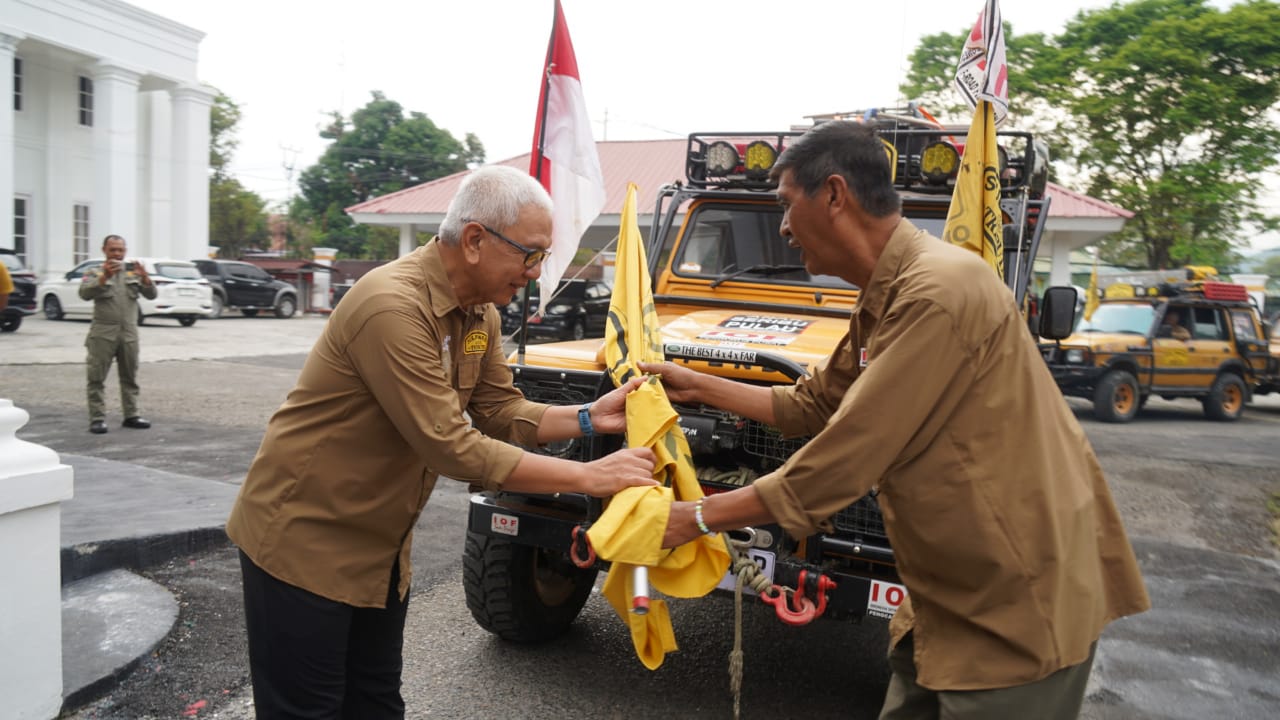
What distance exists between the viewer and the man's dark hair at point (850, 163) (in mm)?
2119

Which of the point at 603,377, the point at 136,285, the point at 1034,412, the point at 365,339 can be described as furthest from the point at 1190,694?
the point at 136,285

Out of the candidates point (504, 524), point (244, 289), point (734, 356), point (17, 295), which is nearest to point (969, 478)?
point (734, 356)

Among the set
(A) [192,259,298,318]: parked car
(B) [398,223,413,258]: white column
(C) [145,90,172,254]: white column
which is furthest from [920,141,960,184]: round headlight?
(C) [145,90,172,254]: white column

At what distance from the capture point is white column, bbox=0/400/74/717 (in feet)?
10.4

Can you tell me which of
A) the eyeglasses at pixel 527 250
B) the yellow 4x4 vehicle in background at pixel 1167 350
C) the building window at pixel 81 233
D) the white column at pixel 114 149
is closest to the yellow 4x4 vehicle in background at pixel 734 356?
the eyeglasses at pixel 527 250

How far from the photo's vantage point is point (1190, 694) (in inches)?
170

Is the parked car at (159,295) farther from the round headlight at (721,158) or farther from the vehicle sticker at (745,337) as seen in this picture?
the vehicle sticker at (745,337)

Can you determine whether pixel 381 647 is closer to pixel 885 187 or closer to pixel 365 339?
pixel 365 339

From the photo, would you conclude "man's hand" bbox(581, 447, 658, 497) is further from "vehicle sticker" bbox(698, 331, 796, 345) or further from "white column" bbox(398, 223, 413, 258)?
"white column" bbox(398, 223, 413, 258)

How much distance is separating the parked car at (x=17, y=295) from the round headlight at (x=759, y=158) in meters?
18.0

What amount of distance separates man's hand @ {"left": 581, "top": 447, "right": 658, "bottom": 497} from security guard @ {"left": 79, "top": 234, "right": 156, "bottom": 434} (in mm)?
7904

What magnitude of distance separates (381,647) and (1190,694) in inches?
144

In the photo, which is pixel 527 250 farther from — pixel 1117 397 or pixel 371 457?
pixel 1117 397

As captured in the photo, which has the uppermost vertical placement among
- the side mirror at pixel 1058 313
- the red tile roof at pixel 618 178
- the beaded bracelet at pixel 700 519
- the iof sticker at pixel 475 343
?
the red tile roof at pixel 618 178
